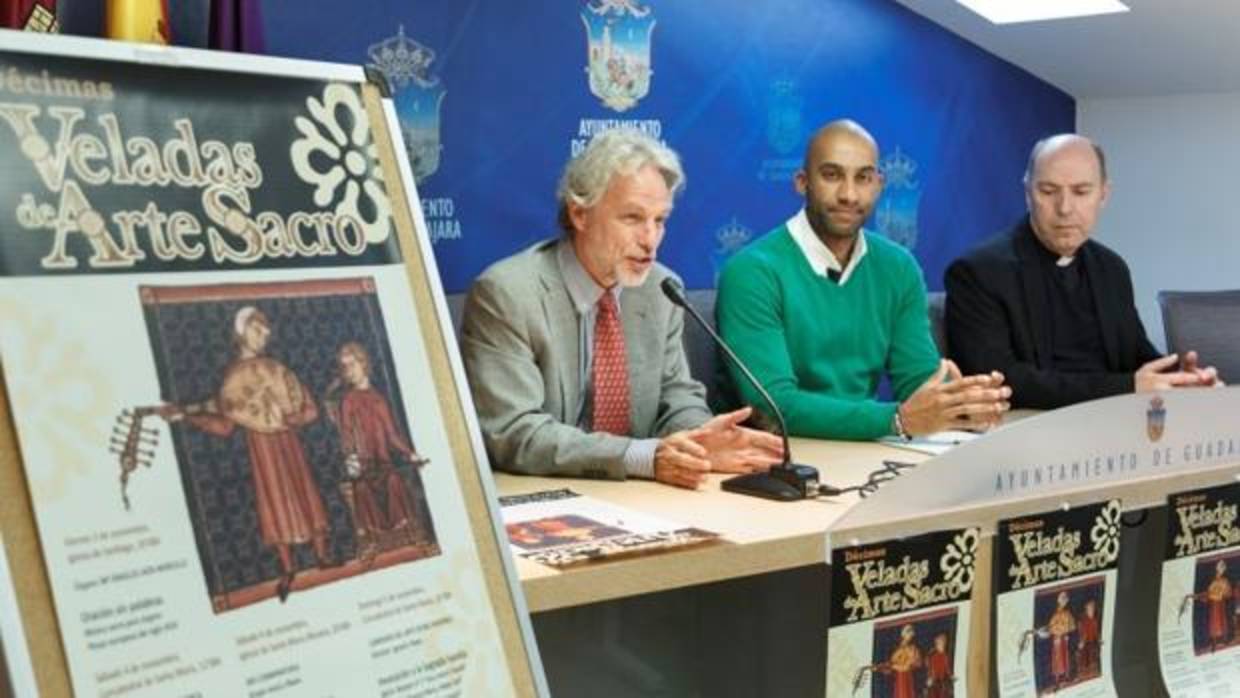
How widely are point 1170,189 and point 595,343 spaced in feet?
10.6

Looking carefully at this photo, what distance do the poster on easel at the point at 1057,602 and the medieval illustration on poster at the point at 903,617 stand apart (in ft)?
0.23

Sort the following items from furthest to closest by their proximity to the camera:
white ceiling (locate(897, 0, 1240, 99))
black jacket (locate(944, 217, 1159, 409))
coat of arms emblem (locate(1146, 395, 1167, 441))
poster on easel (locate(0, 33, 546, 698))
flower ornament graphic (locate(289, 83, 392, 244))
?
white ceiling (locate(897, 0, 1240, 99)), black jacket (locate(944, 217, 1159, 409)), coat of arms emblem (locate(1146, 395, 1167, 441)), flower ornament graphic (locate(289, 83, 392, 244)), poster on easel (locate(0, 33, 546, 698))

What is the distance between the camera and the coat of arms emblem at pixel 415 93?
3.36 meters

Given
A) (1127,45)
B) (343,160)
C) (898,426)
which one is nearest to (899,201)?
(1127,45)

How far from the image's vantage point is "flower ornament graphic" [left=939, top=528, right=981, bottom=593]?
165cm

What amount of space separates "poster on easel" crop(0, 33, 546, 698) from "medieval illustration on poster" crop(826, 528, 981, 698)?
0.55 meters

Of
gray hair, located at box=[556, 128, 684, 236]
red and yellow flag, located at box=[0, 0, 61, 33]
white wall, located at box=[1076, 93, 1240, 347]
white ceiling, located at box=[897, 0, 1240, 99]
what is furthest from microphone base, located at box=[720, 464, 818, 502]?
white wall, located at box=[1076, 93, 1240, 347]

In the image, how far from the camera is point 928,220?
469 centimetres

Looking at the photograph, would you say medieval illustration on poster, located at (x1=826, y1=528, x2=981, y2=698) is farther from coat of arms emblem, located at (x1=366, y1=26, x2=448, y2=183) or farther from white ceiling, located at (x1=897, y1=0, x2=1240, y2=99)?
white ceiling, located at (x1=897, y1=0, x2=1240, y2=99)

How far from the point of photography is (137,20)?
209 cm

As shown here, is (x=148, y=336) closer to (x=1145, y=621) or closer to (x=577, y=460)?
(x=577, y=460)

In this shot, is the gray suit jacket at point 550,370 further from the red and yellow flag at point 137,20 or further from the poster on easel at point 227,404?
the poster on easel at point 227,404

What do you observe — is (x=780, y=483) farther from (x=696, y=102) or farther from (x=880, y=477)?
(x=696, y=102)

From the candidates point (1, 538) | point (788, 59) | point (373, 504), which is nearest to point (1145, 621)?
point (373, 504)
